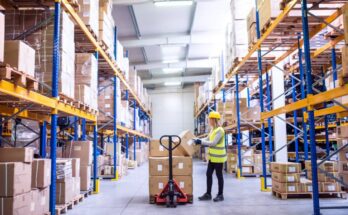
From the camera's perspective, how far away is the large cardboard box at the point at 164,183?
700 centimetres

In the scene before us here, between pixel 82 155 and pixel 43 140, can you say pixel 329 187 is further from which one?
pixel 43 140

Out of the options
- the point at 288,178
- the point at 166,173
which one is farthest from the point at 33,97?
the point at 288,178

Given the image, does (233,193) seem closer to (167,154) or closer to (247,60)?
(167,154)

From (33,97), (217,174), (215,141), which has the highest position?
(33,97)

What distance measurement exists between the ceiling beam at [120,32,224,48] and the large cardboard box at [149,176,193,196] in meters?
10.7

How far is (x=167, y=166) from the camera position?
7.09 metres

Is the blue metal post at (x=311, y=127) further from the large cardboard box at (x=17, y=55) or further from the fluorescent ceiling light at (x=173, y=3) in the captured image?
the fluorescent ceiling light at (x=173, y=3)

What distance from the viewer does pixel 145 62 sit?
2211 cm

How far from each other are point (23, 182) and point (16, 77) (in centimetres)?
137

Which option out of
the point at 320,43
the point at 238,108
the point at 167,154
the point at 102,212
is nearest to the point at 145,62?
the point at 238,108

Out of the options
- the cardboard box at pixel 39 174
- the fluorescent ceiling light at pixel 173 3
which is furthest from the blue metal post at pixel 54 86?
the fluorescent ceiling light at pixel 173 3

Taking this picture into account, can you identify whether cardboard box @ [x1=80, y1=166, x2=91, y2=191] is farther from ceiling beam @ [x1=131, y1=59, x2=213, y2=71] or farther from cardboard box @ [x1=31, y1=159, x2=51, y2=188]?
ceiling beam @ [x1=131, y1=59, x2=213, y2=71]

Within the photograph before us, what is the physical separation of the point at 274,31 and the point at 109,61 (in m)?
4.48

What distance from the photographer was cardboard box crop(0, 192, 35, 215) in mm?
4409
